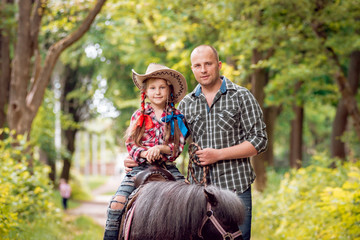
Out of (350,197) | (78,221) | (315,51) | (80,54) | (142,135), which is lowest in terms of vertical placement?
(78,221)

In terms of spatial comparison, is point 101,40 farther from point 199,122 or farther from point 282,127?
point 199,122

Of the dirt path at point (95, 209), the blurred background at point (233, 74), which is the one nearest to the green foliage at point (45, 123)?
the blurred background at point (233, 74)

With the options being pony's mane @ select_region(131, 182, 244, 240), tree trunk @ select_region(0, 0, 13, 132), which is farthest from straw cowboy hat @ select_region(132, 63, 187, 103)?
tree trunk @ select_region(0, 0, 13, 132)

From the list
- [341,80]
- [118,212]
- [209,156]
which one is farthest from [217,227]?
[341,80]

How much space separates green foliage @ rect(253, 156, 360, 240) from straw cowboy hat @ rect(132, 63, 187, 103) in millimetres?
3294

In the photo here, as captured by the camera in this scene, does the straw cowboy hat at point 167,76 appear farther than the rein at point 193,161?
Yes

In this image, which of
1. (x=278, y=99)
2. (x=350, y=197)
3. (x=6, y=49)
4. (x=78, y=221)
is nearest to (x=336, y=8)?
(x=350, y=197)

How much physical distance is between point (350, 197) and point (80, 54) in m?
18.2

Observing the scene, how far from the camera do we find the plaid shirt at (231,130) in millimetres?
3861

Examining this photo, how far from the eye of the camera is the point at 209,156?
3.69 metres

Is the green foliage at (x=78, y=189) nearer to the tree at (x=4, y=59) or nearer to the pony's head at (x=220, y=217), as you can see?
the tree at (x=4, y=59)

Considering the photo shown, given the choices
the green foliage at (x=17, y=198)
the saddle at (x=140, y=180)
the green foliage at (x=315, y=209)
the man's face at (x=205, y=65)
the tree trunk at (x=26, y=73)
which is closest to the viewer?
the saddle at (x=140, y=180)

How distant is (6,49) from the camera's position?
13.2 metres

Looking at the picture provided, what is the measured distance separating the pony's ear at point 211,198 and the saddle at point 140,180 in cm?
65
